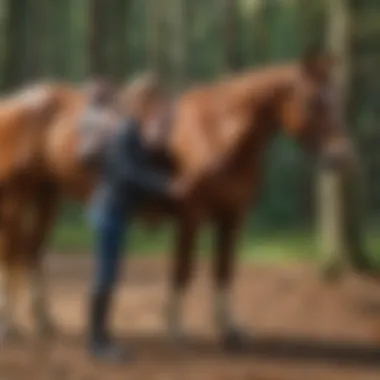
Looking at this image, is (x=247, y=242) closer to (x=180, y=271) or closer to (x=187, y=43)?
(x=180, y=271)

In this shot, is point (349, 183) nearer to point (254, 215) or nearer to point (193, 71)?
point (254, 215)

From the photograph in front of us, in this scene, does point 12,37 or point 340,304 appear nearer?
point 12,37

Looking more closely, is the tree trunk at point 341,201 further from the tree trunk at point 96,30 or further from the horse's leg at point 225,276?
the tree trunk at point 96,30

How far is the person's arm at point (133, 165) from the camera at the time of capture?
55.2 inches

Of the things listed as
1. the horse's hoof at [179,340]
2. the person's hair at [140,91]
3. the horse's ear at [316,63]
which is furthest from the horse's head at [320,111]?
the horse's hoof at [179,340]

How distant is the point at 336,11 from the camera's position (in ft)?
4.84

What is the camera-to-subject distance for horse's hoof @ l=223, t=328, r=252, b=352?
1.47 metres

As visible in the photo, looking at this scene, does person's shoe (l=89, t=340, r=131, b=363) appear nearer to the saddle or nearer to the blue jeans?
the blue jeans

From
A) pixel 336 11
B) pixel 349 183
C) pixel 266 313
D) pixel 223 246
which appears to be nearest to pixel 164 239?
pixel 223 246

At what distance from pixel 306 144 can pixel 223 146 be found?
0.15m

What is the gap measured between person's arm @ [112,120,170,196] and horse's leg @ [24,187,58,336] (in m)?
0.14

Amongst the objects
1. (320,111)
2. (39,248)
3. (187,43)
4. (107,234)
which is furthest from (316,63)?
(39,248)

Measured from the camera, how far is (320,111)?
1.42 meters

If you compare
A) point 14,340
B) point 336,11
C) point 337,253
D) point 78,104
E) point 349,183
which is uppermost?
point 336,11
